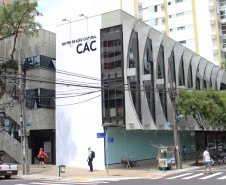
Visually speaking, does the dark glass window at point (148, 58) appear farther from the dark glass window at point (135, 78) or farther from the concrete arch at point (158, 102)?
the dark glass window at point (135, 78)

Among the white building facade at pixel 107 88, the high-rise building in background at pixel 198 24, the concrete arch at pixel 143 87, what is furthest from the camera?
the high-rise building in background at pixel 198 24

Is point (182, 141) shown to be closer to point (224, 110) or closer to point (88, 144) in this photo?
point (224, 110)

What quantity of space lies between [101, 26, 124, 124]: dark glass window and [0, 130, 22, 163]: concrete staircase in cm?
845

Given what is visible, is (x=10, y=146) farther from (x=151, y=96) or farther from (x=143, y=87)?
(x=151, y=96)

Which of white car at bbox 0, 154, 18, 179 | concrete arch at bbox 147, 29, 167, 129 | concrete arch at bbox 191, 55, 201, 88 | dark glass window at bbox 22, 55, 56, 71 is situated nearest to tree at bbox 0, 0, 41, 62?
dark glass window at bbox 22, 55, 56, 71

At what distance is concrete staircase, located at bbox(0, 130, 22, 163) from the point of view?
2541cm

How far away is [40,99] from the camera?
85.6ft

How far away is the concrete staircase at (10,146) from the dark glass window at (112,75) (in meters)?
8.45

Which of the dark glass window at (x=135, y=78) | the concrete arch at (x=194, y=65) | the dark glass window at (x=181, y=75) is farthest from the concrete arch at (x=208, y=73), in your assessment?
the dark glass window at (x=135, y=78)

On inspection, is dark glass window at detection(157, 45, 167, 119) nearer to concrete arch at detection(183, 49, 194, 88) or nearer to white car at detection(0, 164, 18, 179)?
concrete arch at detection(183, 49, 194, 88)

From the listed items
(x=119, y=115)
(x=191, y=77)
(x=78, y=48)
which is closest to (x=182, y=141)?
(x=191, y=77)

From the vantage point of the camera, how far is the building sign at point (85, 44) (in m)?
24.0

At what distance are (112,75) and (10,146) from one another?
421 inches

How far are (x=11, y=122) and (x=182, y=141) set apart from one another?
19.7 meters
